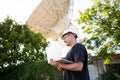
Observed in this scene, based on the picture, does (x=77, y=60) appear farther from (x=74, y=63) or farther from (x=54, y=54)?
(x=54, y=54)

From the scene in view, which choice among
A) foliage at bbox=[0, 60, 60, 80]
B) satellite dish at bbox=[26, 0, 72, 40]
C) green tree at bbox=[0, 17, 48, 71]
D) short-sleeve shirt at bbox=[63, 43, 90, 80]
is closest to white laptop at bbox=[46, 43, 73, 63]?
short-sleeve shirt at bbox=[63, 43, 90, 80]

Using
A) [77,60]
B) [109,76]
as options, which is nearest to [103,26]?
[109,76]

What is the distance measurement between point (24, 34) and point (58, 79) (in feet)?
21.7

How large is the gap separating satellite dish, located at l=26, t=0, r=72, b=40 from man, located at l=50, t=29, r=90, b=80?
8.40 metres

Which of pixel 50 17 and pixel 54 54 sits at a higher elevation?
pixel 50 17

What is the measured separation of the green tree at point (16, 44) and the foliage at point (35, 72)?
Result: 6.17 feet

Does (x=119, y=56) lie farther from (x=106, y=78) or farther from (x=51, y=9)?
(x=51, y=9)

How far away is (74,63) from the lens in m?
3.32

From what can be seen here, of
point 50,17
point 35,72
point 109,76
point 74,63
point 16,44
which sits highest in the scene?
point 50,17

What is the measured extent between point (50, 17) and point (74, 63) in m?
10.2

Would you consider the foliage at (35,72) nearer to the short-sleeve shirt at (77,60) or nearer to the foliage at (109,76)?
the foliage at (109,76)

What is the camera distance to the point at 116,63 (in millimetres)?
23734

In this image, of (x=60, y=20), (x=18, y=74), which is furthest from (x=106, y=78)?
(x=60, y=20)

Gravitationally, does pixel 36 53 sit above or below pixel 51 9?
below
